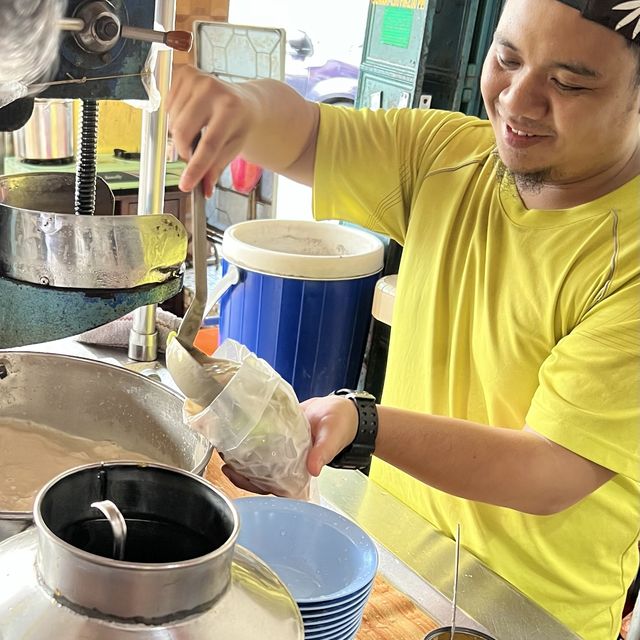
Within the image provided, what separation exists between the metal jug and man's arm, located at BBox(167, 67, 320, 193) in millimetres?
450

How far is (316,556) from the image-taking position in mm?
929

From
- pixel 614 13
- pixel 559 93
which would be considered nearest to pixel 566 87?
pixel 559 93

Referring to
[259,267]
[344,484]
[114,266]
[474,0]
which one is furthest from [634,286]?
[474,0]

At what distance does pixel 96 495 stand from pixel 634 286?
35.8 inches

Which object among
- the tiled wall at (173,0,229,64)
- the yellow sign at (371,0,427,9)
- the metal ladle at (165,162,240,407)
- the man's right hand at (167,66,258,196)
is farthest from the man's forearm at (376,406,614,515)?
the tiled wall at (173,0,229,64)

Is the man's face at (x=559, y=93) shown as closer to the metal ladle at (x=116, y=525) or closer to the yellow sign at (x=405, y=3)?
the metal ladle at (x=116, y=525)

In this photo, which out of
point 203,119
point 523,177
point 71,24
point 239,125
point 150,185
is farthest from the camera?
point 150,185

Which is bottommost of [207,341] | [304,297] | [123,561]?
[304,297]

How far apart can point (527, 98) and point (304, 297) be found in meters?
1.53

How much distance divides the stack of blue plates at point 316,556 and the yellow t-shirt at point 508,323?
40 cm

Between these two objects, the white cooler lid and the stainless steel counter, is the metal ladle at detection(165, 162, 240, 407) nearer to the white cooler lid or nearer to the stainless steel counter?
the stainless steel counter

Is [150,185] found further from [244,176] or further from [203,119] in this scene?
[244,176]

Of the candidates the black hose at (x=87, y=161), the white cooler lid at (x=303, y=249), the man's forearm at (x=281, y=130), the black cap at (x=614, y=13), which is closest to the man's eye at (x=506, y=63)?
the black cap at (x=614, y=13)

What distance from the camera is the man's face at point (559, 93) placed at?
1.11 m
